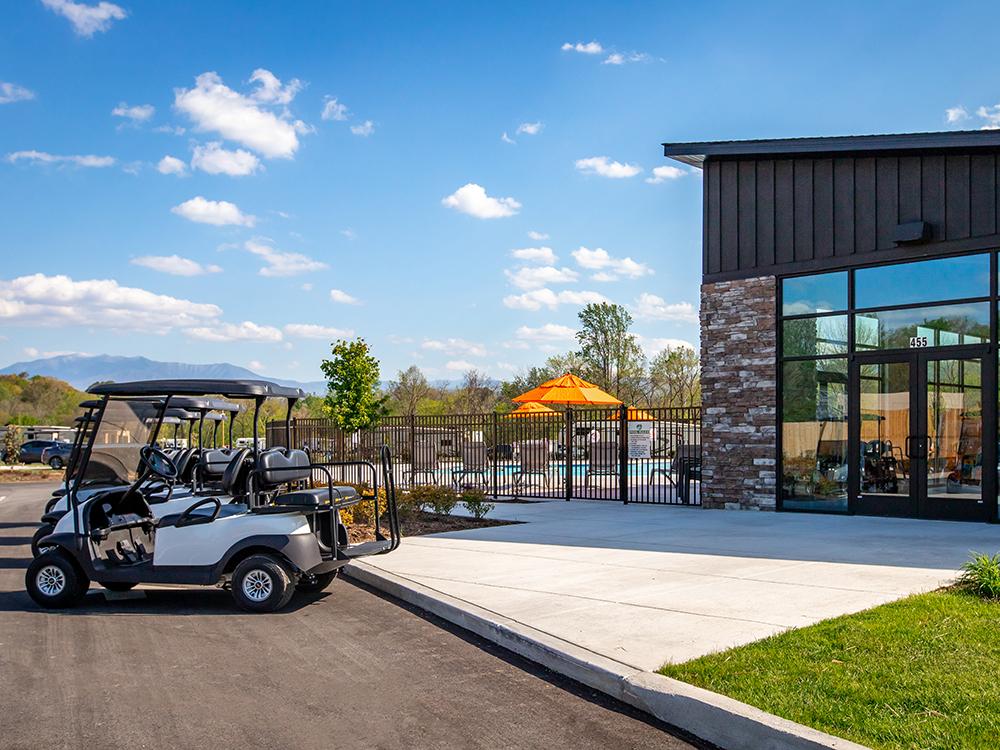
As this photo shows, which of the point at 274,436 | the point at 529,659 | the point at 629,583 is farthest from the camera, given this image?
the point at 274,436

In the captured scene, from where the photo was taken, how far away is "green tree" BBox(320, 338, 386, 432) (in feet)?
82.0

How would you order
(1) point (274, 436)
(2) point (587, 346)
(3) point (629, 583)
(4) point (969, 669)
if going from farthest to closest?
(2) point (587, 346), (1) point (274, 436), (3) point (629, 583), (4) point (969, 669)

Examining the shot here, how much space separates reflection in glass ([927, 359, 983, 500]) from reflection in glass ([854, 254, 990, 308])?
995 mm

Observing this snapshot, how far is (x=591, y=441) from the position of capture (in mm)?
18438

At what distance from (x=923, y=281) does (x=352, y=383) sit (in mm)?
15664

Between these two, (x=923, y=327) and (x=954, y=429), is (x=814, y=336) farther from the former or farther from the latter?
(x=954, y=429)

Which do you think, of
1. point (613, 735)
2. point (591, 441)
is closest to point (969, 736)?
point (613, 735)

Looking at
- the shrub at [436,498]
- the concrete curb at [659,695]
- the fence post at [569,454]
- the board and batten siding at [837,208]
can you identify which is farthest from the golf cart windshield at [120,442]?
the board and batten siding at [837,208]

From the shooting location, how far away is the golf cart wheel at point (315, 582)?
856 cm

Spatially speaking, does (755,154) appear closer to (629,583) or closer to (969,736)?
(629,583)

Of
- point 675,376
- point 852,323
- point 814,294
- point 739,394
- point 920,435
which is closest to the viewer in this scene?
point 920,435

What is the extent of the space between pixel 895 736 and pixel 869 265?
11004 millimetres

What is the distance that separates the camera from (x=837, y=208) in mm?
14289

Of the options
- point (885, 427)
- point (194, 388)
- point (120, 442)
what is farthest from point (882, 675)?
point (885, 427)
